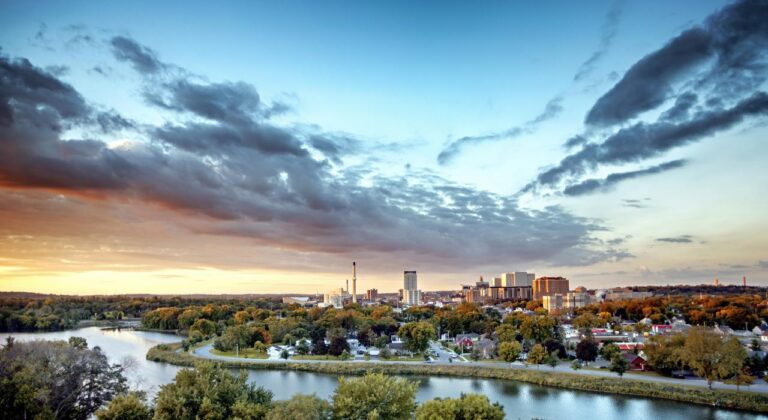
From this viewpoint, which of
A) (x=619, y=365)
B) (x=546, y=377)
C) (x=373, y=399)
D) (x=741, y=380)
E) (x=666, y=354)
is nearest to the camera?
(x=373, y=399)

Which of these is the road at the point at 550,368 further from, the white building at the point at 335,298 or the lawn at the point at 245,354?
the white building at the point at 335,298

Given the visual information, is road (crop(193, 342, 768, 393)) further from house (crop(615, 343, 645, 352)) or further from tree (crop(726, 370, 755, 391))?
house (crop(615, 343, 645, 352))

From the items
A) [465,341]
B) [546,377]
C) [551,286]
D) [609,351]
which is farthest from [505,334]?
[551,286]

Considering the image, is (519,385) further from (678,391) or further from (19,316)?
(19,316)

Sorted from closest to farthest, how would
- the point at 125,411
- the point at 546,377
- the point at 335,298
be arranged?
the point at 125,411
the point at 546,377
the point at 335,298

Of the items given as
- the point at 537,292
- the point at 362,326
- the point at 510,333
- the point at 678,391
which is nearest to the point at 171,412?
the point at 678,391

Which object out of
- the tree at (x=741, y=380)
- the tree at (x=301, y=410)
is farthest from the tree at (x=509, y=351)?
the tree at (x=301, y=410)

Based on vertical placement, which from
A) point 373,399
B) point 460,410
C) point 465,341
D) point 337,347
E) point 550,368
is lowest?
point 550,368

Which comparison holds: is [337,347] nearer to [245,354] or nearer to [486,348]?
[245,354]
